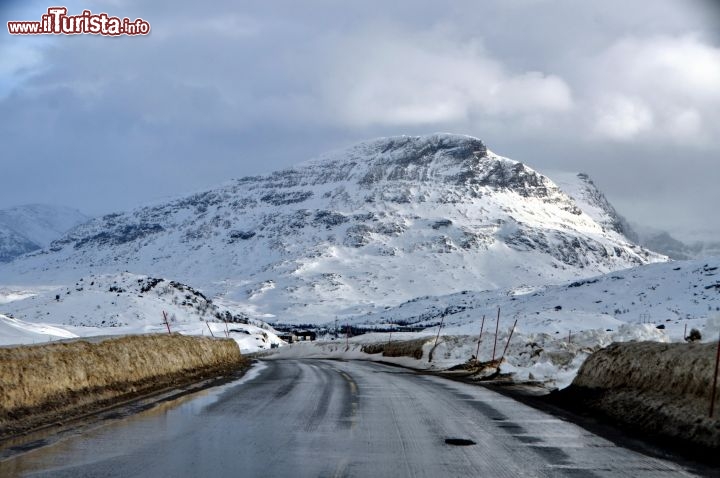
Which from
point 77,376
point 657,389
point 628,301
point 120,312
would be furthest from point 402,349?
point 628,301

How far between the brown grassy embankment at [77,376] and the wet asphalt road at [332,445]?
1528 mm

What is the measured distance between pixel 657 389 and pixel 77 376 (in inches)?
470

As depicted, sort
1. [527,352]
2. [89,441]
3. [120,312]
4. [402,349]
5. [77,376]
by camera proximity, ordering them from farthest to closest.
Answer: [120,312] < [402,349] < [527,352] < [77,376] < [89,441]

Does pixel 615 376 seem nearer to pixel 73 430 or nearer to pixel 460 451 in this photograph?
pixel 460 451

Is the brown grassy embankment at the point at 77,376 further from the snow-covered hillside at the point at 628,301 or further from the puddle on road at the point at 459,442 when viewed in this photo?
the snow-covered hillside at the point at 628,301

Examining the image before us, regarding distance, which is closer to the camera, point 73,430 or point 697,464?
point 697,464

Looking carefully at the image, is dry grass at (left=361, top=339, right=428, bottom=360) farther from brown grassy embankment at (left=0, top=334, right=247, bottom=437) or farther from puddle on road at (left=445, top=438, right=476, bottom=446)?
puddle on road at (left=445, top=438, right=476, bottom=446)

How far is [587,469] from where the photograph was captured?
29.7 feet

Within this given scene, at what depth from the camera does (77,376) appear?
1479 cm

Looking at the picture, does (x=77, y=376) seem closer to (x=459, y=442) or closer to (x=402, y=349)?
(x=459, y=442)

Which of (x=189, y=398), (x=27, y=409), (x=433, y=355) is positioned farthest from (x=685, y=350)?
(x=433, y=355)

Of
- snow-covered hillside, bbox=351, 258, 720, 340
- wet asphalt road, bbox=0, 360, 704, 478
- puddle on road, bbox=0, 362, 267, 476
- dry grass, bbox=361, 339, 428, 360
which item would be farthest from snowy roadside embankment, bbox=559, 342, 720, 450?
snow-covered hillside, bbox=351, 258, 720, 340

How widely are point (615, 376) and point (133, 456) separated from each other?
427 inches

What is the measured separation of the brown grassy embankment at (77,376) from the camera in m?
12.2
